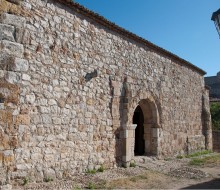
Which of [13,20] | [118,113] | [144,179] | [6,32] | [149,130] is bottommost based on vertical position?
[144,179]

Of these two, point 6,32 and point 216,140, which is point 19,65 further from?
point 216,140

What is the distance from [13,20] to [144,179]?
4.54m

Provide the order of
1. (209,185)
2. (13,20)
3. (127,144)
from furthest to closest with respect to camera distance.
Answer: (127,144) < (209,185) < (13,20)

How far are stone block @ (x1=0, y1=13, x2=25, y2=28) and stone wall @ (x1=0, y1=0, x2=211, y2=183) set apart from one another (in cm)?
2

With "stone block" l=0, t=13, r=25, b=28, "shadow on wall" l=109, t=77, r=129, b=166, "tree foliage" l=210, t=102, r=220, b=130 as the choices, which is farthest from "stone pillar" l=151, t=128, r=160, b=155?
"tree foliage" l=210, t=102, r=220, b=130

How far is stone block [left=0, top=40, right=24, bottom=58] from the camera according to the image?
195 inches

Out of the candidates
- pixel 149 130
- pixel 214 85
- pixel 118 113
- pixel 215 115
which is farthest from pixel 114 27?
pixel 214 85

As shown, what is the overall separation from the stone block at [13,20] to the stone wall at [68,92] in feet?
0.06

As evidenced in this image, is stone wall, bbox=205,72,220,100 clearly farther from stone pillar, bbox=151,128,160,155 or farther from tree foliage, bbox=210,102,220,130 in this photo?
stone pillar, bbox=151,128,160,155

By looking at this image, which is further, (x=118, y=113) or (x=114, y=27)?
(x=114, y=27)

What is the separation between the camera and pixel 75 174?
20.1 ft

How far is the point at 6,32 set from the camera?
16.4ft

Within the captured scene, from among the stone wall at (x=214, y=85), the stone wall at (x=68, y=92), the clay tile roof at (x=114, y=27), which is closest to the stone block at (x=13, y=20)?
the stone wall at (x=68, y=92)

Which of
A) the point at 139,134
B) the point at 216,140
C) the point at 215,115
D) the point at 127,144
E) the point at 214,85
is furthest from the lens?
the point at 214,85
